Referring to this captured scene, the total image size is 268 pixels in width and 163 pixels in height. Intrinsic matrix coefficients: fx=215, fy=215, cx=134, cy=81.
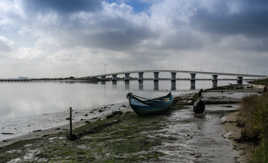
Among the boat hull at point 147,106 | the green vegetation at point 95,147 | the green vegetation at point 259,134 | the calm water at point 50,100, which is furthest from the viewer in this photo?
the calm water at point 50,100

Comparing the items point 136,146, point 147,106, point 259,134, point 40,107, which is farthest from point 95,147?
point 40,107

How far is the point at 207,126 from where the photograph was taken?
14477 millimetres

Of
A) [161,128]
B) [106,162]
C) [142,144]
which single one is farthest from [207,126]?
[106,162]

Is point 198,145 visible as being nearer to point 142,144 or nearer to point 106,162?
point 142,144

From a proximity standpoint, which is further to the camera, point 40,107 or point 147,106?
point 40,107

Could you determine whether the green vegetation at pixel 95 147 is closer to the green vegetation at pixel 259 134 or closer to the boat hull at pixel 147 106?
the green vegetation at pixel 259 134

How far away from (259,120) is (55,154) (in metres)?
9.09

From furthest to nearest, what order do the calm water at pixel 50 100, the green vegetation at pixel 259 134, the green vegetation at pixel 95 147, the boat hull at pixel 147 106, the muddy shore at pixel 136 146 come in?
1. the calm water at pixel 50 100
2. the boat hull at pixel 147 106
3. the green vegetation at pixel 95 147
4. the muddy shore at pixel 136 146
5. the green vegetation at pixel 259 134

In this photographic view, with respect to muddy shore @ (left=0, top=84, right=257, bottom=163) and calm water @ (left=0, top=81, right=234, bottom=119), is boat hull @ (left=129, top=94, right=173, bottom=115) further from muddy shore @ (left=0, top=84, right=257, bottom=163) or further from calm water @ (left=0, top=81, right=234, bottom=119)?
calm water @ (left=0, top=81, right=234, bottom=119)

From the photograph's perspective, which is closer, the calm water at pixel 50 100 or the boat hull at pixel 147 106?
the boat hull at pixel 147 106

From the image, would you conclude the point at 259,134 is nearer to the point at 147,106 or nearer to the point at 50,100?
the point at 147,106

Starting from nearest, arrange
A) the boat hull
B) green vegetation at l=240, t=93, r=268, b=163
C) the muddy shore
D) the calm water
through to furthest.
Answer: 1. green vegetation at l=240, t=93, r=268, b=163
2. the muddy shore
3. the boat hull
4. the calm water

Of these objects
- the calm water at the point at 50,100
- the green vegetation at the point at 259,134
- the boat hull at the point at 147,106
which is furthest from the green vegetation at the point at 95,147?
the calm water at the point at 50,100

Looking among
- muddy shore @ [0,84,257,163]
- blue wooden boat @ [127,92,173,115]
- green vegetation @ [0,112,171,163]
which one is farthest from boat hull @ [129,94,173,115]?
green vegetation @ [0,112,171,163]
